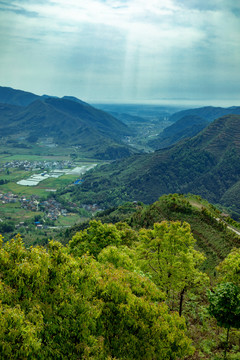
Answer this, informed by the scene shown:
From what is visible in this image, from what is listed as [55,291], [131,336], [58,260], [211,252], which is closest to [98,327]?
[131,336]

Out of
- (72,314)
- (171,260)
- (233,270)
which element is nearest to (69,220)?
(171,260)

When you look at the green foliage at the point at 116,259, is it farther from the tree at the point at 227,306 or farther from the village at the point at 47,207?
the village at the point at 47,207

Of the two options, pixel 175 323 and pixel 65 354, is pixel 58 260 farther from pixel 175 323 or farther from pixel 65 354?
pixel 175 323

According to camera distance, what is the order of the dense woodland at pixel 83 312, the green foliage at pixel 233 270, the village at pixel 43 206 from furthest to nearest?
the village at pixel 43 206
the green foliage at pixel 233 270
the dense woodland at pixel 83 312

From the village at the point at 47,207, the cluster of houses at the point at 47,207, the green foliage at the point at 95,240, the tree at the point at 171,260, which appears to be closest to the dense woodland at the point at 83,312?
the tree at the point at 171,260

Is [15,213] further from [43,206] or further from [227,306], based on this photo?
[227,306]
